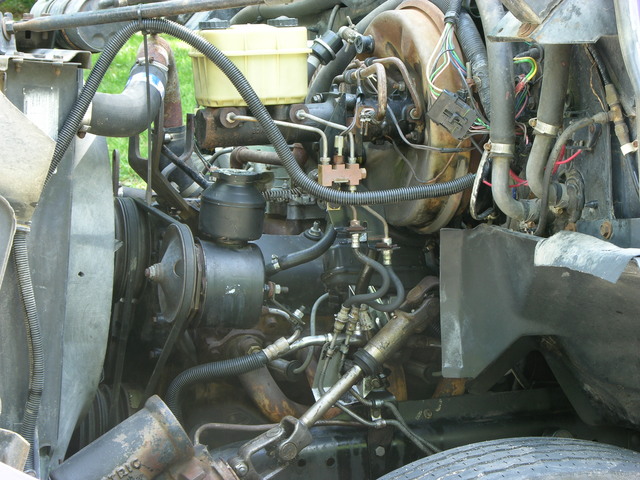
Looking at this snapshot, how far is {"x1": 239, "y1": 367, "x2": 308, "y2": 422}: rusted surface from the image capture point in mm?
Result: 2449

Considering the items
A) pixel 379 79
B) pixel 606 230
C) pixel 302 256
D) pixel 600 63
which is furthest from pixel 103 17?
pixel 606 230

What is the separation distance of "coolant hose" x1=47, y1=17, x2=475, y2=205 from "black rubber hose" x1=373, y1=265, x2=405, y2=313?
0.91ft

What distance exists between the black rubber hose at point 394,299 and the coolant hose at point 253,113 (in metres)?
0.28

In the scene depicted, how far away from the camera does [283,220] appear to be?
292 cm

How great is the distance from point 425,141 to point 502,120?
410 millimetres

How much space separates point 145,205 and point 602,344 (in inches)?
53.7

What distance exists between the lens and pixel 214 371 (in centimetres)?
230

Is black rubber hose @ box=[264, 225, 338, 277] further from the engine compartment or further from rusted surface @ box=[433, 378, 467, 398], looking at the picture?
rusted surface @ box=[433, 378, 467, 398]

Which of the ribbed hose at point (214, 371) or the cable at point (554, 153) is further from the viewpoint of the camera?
the ribbed hose at point (214, 371)

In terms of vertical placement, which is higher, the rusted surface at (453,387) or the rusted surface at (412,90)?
the rusted surface at (412,90)

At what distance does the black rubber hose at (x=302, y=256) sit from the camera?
2.47 m

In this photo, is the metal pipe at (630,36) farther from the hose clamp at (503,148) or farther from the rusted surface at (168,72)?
the rusted surface at (168,72)

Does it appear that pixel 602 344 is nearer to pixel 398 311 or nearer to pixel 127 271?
pixel 398 311

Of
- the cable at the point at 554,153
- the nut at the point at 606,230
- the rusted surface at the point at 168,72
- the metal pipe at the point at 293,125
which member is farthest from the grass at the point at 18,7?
the nut at the point at 606,230
